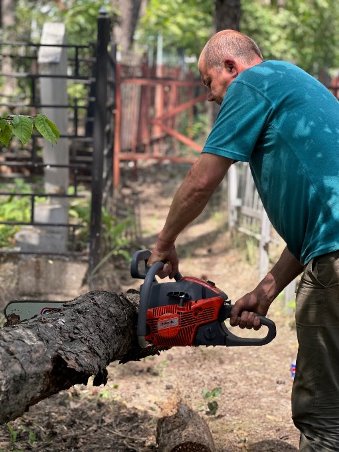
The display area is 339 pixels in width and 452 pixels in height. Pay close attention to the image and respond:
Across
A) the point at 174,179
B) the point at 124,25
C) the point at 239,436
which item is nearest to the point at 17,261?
the point at 239,436

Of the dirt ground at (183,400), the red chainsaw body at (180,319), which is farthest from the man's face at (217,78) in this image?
the dirt ground at (183,400)

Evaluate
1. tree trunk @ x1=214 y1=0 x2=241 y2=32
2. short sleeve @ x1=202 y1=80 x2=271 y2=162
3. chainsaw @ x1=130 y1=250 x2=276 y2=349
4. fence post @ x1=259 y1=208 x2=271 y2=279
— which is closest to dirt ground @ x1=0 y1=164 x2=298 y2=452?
fence post @ x1=259 y1=208 x2=271 y2=279

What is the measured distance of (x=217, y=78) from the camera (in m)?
3.26

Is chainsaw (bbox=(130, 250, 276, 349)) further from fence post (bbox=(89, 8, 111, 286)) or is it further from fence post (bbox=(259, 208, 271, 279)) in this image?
fence post (bbox=(259, 208, 271, 279))

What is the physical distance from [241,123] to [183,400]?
1.88 metres

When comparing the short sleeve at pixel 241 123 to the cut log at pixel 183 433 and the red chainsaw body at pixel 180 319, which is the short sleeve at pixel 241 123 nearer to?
the red chainsaw body at pixel 180 319

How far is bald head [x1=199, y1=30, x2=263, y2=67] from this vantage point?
3.23m

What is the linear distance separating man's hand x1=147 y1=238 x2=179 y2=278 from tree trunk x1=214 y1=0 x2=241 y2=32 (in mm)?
7245

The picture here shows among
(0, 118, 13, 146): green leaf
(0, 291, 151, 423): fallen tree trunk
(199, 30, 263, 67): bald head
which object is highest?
(199, 30, 263, 67): bald head

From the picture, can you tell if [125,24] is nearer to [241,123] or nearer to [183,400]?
[183,400]

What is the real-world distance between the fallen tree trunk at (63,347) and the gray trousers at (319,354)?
83 cm

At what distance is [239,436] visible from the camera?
14.5ft

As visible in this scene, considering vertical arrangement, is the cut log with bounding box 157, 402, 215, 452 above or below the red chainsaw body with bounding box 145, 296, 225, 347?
below

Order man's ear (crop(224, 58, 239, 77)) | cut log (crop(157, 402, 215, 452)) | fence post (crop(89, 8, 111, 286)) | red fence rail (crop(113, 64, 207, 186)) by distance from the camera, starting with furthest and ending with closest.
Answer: red fence rail (crop(113, 64, 207, 186)), fence post (crop(89, 8, 111, 286)), cut log (crop(157, 402, 215, 452)), man's ear (crop(224, 58, 239, 77))
